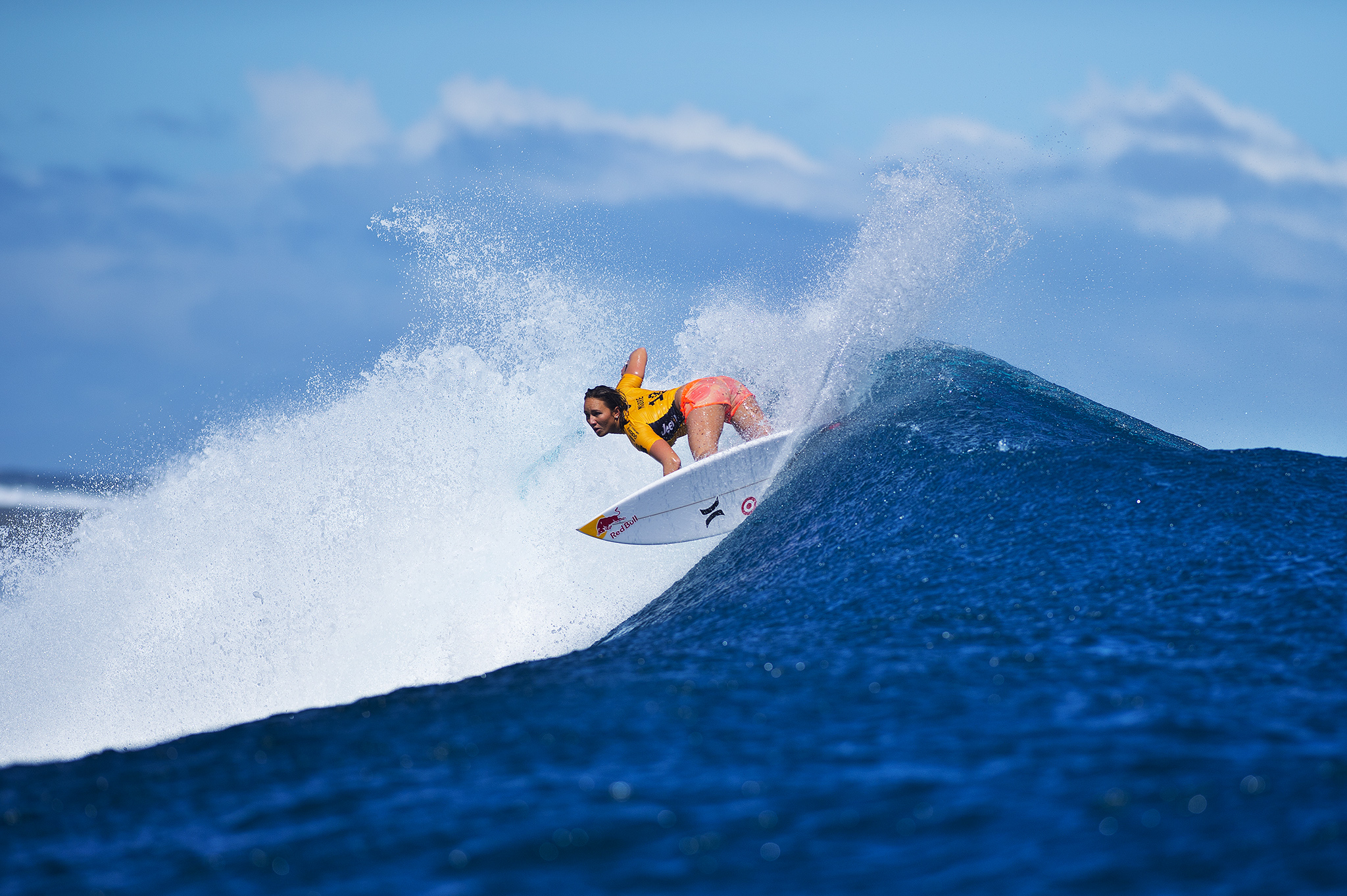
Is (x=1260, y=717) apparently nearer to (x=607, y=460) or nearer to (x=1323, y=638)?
(x=1323, y=638)

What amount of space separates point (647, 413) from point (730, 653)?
389cm

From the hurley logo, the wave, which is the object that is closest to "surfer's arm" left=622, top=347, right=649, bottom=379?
the hurley logo

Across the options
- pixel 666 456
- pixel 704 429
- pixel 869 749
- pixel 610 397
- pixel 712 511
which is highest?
pixel 610 397

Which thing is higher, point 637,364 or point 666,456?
point 637,364

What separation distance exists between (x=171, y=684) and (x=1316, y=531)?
8598 mm

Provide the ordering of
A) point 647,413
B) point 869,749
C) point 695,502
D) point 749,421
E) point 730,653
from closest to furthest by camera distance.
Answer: point 869,749, point 730,653, point 695,502, point 647,413, point 749,421

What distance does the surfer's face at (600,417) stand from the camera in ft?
26.2

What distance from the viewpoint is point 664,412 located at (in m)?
8.32

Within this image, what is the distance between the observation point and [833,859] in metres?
2.61

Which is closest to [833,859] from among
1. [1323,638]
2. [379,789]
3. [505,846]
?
[505,846]

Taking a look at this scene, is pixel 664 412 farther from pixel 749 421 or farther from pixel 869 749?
pixel 869 749

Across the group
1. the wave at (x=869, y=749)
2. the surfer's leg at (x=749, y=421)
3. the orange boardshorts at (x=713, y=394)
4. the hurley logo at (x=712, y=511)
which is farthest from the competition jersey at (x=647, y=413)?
the wave at (x=869, y=749)

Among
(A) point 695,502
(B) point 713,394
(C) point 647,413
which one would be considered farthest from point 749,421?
(A) point 695,502

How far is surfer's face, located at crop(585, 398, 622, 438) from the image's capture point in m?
7.99
